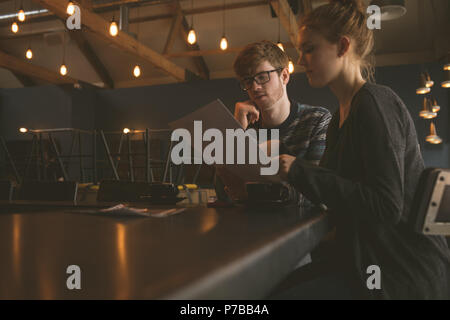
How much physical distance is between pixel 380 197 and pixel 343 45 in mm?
445

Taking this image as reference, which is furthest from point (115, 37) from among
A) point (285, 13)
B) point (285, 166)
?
point (285, 166)

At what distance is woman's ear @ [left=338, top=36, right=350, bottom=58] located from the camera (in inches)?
39.3

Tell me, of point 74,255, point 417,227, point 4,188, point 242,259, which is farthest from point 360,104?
point 4,188

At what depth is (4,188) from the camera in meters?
2.33

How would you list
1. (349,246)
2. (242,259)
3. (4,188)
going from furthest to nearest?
1. (4,188)
2. (349,246)
3. (242,259)

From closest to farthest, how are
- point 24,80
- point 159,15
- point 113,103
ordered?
point 159,15, point 113,103, point 24,80

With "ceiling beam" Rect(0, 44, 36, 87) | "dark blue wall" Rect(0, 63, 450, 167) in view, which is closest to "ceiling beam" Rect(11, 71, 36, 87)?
"ceiling beam" Rect(0, 44, 36, 87)

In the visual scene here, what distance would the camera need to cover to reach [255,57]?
161cm

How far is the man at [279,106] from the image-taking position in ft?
5.27

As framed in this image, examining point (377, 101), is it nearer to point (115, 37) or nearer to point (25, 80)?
point (115, 37)

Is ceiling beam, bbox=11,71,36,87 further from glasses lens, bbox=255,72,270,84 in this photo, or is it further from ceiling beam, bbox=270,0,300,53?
glasses lens, bbox=255,72,270,84

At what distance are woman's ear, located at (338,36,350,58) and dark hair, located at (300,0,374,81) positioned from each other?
1 cm
